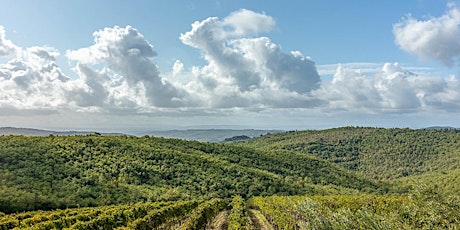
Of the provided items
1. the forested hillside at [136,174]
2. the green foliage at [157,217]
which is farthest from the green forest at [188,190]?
the forested hillside at [136,174]

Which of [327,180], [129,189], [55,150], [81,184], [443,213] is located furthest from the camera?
[327,180]

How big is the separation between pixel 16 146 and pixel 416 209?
99.6 m

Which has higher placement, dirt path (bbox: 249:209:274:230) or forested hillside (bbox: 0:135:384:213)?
forested hillside (bbox: 0:135:384:213)

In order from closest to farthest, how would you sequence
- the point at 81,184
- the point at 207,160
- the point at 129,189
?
the point at 81,184 < the point at 129,189 < the point at 207,160

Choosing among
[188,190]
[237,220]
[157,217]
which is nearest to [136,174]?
[188,190]

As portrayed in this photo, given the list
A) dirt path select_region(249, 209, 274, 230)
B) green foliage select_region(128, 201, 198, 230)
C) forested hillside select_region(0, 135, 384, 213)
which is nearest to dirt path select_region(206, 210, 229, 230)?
dirt path select_region(249, 209, 274, 230)

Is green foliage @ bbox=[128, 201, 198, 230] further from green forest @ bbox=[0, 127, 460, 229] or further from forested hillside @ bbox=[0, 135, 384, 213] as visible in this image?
forested hillside @ bbox=[0, 135, 384, 213]

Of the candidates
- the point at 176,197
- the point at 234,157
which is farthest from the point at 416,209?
the point at 234,157

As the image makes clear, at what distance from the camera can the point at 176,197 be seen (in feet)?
374

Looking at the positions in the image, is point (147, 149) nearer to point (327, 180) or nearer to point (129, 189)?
point (129, 189)

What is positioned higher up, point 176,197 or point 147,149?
point 147,149

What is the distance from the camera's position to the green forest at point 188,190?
166 ft

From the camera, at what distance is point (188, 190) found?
125m

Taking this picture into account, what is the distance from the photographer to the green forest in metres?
50.7
